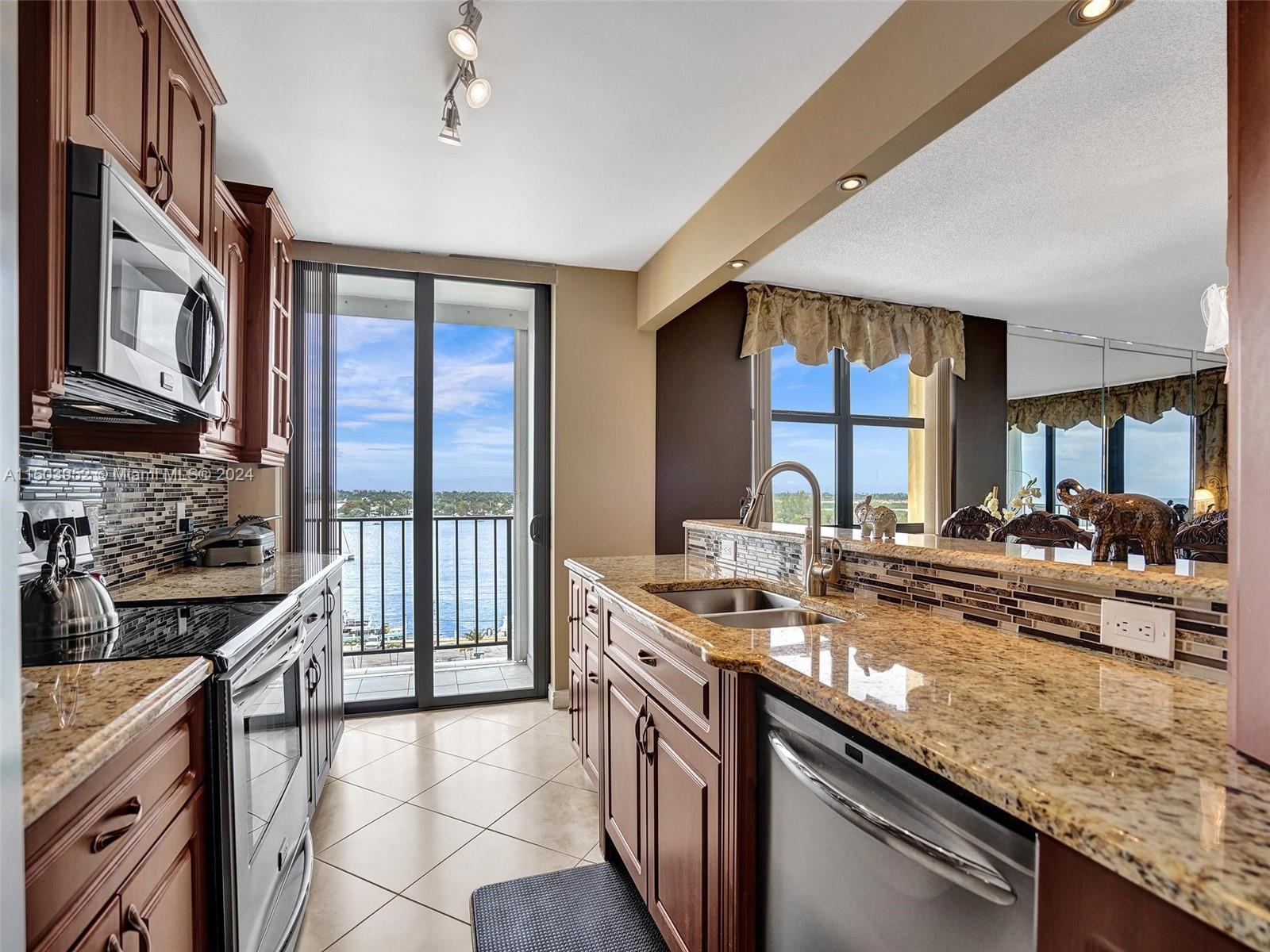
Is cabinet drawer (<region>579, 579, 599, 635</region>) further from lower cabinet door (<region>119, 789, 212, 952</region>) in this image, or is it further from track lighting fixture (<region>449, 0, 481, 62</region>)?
track lighting fixture (<region>449, 0, 481, 62</region>)

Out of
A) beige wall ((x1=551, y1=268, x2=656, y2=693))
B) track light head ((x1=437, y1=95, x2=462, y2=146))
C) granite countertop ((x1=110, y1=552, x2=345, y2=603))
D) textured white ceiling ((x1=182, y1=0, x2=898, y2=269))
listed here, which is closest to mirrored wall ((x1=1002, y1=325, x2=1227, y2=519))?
beige wall ((x1=551, y1=268, x2=656, y2=693))

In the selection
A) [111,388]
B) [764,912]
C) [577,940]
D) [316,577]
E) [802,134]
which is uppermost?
[802,134]

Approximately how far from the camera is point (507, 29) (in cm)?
176

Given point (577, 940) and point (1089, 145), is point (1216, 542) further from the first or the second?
point (577, 940)

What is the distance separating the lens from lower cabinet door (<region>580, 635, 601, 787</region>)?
2385 mm

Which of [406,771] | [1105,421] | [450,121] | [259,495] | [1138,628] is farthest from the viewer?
[1105,421]

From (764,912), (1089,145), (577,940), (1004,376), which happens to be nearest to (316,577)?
(577,940)

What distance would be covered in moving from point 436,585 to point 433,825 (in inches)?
61.7

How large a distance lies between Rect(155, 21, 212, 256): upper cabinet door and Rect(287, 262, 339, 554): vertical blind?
4.31ft

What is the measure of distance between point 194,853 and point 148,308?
118 cm

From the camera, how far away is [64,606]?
1.42 m

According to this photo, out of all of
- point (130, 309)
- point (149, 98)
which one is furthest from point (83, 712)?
point (149, 98)

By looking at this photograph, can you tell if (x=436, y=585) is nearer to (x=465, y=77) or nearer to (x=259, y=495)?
(x=259, y=495)

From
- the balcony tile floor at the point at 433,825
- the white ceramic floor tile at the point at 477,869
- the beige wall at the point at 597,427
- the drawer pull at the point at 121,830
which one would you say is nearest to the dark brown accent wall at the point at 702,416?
the beige wall at the point at 597,427
